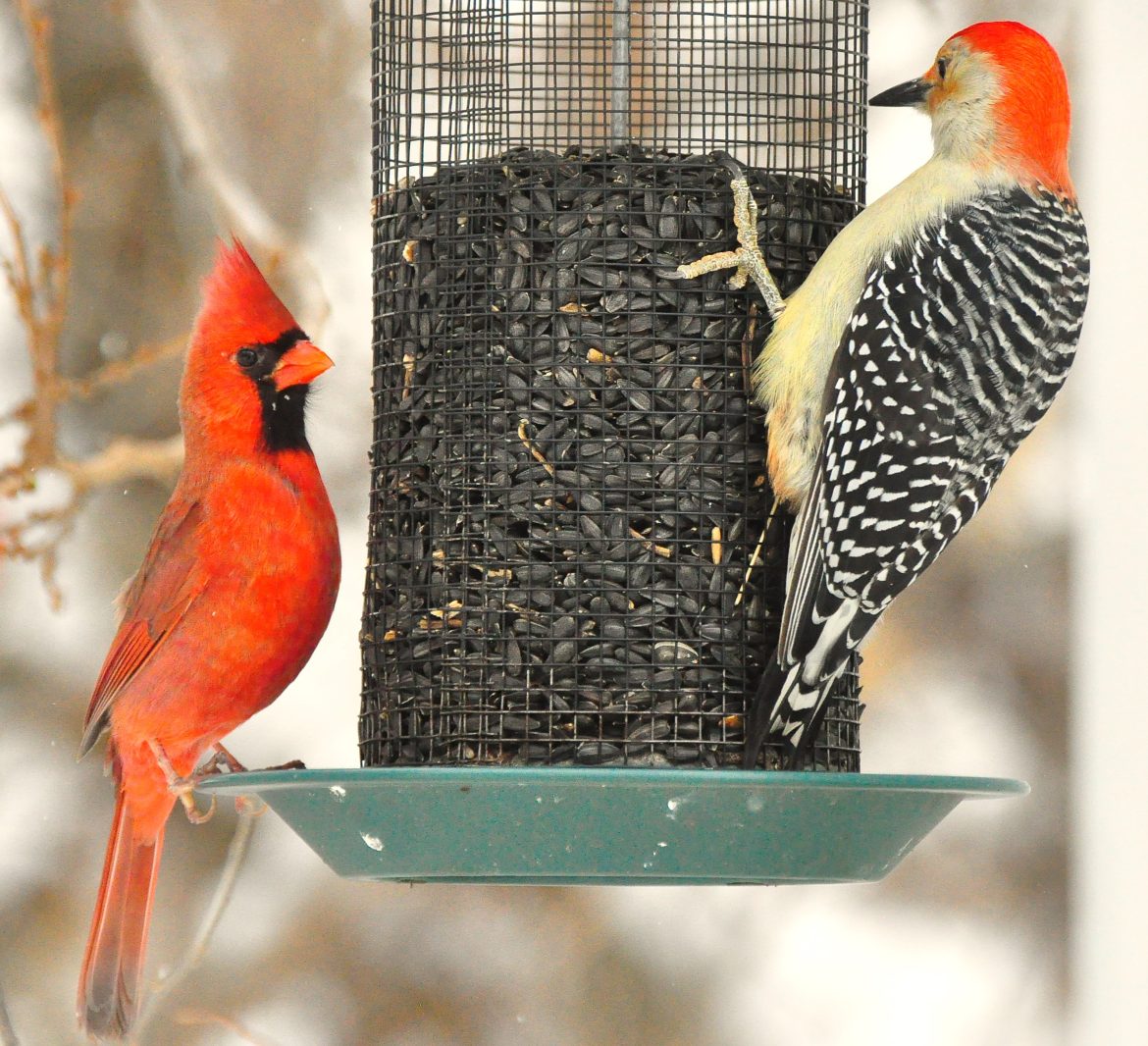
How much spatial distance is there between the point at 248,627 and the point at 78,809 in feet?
6.84

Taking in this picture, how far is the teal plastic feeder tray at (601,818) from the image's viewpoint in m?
3.36

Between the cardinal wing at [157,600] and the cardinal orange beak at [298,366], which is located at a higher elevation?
the cardinal orange beak at [298,366]

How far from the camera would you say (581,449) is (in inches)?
156

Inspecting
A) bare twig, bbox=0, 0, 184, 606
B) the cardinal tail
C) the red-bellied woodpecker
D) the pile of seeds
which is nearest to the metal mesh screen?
the pile of seeds

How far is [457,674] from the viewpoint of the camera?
4.00 m

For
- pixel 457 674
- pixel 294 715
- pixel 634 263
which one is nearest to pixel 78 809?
pixel 294 715

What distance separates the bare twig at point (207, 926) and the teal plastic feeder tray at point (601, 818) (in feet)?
6.83

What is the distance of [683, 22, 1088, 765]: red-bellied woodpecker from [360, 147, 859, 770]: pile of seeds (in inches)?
4.2

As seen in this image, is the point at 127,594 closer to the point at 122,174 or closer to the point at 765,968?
the point at 122,174

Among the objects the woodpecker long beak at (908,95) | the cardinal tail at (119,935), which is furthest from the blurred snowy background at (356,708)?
the woodpecker long beak at (908,95)

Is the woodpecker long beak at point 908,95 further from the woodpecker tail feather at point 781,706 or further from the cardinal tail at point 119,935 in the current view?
the cardinal tail at point 119,935

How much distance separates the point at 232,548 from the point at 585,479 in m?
1.08

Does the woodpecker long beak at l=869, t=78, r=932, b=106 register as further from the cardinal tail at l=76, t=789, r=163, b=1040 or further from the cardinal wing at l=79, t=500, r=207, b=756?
the cardinal tail at l=76, t=789, r=163, b=1040

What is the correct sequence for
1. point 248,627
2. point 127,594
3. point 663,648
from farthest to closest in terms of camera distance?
point 127,594 < point 248,627 < point 663,648
